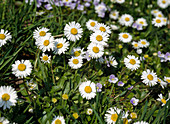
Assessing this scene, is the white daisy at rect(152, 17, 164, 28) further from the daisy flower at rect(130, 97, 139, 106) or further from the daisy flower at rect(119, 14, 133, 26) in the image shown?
the daisy flower at rect(130, 97, 139, 106)

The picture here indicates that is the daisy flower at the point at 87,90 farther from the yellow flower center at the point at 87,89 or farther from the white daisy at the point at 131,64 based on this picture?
the white daisy at the point at 131,64

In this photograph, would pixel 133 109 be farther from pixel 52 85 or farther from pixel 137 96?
pixel 52 85

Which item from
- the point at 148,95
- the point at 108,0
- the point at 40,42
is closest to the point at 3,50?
the point at 40,42

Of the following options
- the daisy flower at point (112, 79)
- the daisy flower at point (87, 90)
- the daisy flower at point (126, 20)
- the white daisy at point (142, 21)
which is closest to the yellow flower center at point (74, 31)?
the daisy flower at point (87, 90)

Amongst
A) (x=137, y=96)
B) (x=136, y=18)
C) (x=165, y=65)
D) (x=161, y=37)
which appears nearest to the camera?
(x=137, y=96)

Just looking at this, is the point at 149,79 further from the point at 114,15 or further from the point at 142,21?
the point at 114,15

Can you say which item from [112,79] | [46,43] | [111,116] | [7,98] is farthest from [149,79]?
[7,98]

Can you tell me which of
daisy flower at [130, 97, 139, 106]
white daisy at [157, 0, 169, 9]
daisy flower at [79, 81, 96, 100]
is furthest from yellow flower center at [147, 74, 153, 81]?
white daisy at [157, 0, 169, 9]
